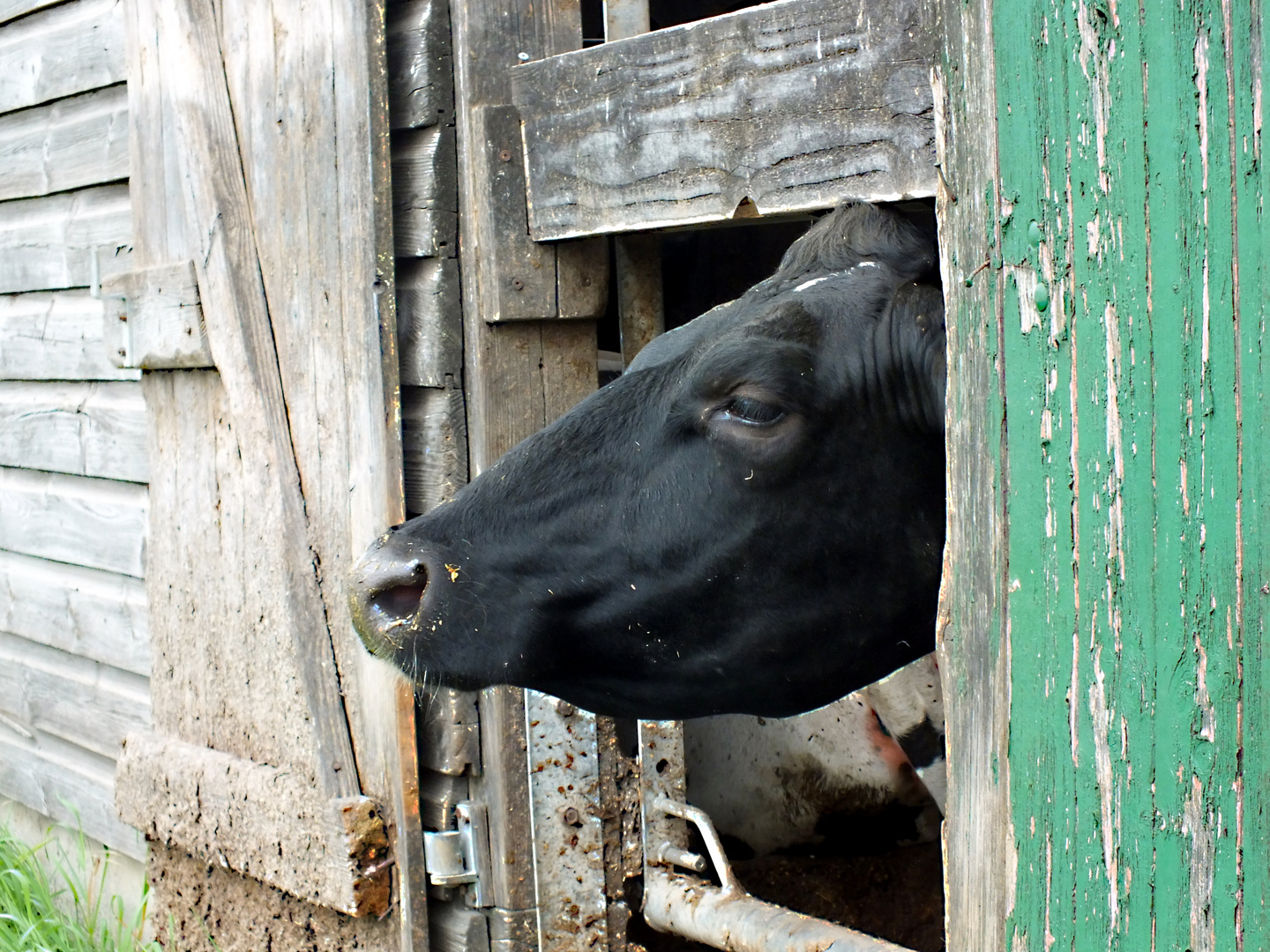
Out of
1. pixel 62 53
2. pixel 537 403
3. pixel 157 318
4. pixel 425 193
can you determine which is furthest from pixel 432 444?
pixel 62 53

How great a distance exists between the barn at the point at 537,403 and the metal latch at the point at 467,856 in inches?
0.4

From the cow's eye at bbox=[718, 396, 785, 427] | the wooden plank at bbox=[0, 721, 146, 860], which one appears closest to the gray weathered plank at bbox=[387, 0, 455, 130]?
the cow's eye at bbox=[718, 396, 785, 427]

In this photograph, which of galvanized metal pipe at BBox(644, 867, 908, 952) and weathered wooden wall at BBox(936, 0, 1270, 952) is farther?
galvanized metal pipe at BBox(644, 867, 908, 952)

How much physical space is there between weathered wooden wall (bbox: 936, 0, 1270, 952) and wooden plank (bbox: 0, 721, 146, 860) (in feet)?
11.2

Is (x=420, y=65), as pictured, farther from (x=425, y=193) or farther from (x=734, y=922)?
(x=734, y=922)

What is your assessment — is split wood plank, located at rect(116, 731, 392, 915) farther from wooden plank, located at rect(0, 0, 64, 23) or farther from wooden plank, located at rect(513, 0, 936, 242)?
wooden plank, located at rect(0, 0, 64, 23)

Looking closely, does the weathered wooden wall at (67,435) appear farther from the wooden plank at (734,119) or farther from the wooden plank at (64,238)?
the wooden plank at (734,119)

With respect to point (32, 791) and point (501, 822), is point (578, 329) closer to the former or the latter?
point (501, 822)

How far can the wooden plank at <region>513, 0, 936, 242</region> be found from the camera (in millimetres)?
2023

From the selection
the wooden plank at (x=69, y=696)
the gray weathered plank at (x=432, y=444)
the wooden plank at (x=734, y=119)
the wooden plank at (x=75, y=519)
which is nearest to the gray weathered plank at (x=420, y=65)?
the wooden plank at (x=734, y=119)

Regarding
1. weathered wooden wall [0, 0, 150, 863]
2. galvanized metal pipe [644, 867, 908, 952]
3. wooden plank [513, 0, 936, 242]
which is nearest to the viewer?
wooden plank [513, 0, 936, 242]

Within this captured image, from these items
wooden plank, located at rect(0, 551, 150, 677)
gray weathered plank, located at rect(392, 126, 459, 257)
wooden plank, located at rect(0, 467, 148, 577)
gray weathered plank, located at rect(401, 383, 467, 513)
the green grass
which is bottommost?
the green grass

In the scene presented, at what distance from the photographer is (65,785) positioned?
442 cm

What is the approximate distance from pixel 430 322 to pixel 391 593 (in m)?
1.03
